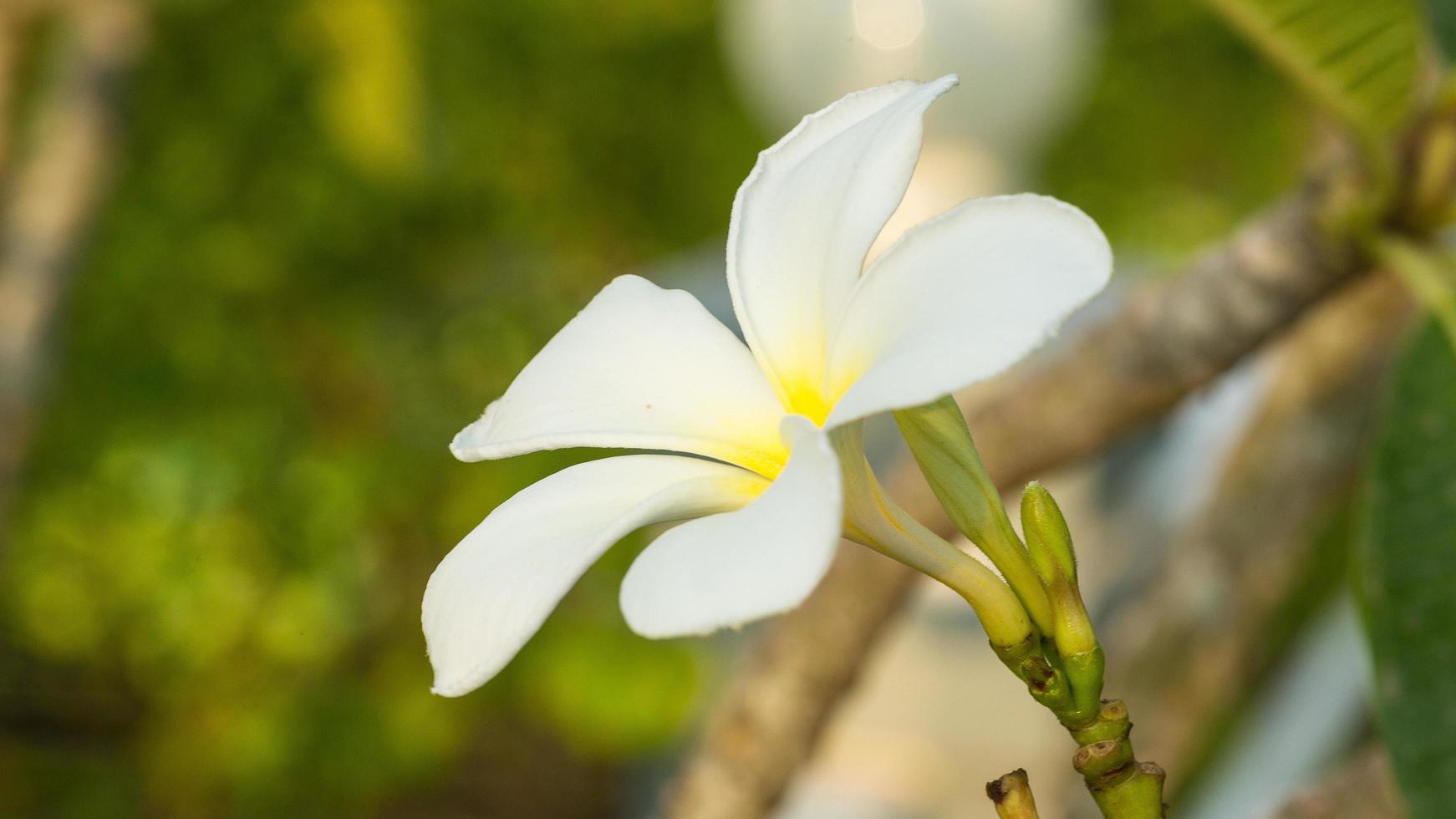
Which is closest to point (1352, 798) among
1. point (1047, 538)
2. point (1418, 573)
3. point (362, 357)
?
point (1418, 573)

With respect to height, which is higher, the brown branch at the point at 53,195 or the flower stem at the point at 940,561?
the brown branch at the point at 53,195

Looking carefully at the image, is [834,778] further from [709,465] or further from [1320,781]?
[709,465]

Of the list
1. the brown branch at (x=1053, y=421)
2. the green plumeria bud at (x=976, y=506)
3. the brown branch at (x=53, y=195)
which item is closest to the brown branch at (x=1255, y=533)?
the brown branch at (x=1053, y=421)

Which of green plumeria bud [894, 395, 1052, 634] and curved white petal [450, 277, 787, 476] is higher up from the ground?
curved white petal [450, 277, 787, 476]

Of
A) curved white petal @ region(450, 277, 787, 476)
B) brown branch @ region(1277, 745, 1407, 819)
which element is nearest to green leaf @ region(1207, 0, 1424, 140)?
brown branch @ region(1277, 745, 1407, 819)

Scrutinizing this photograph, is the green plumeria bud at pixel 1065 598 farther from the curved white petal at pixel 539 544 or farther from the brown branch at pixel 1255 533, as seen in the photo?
the brown branch at pixel 1255 533

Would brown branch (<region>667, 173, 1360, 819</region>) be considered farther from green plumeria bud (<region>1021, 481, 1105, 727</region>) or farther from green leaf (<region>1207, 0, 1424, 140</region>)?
green plumeria bud (<region>1021, 481, 1105, 727</region>)
